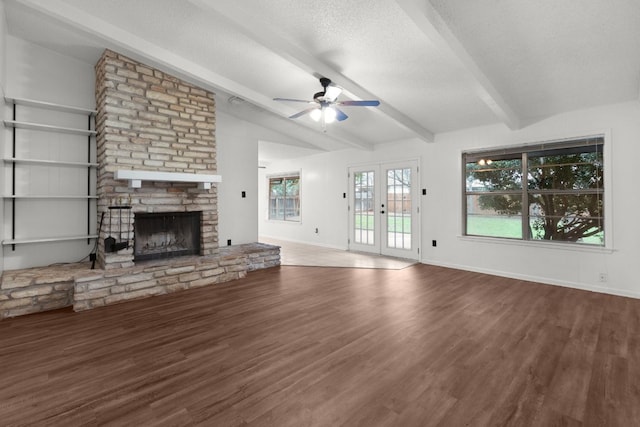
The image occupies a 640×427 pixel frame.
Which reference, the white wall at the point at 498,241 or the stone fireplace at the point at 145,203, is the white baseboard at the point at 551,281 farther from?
the stone fireplace at the point at 145,203

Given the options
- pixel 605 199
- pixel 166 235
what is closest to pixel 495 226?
pixel 605 199

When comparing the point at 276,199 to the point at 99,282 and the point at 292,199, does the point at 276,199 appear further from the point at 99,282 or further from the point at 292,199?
the point at 99,282

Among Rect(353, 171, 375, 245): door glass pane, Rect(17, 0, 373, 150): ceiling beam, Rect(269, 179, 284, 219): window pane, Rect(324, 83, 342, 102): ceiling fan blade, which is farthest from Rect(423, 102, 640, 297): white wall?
Rect(269, 179, 284, 219): window pane

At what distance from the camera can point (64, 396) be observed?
1896 mm

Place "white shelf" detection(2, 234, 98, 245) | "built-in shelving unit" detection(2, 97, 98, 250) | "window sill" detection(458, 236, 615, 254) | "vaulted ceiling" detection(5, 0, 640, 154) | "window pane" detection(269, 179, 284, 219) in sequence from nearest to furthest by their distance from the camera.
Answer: "vaulted ceiling" detection(5, 0, 640, 154)
"white shelf" detection(2, 234, 98, 245)
"built-in shelving unit" detection(2, 97, 98, 250)
"window sill" detection(458, 236, 615, 254)
"window pane" detection(269, 179, 284, 219)

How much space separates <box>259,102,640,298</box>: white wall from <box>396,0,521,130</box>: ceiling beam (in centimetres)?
107

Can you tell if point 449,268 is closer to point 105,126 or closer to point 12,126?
point 105,126

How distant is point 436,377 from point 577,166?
157 inches

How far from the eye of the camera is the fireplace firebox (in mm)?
4391

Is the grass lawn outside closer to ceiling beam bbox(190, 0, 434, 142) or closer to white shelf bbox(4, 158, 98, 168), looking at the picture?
ceiling beam bbox(190, 0, 434, 142)

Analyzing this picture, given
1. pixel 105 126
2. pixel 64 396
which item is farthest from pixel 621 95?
pixel 105 126

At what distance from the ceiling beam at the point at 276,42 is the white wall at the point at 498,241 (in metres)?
2.06

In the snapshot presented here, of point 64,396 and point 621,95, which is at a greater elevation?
point 621,95

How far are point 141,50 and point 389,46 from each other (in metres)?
2.87
